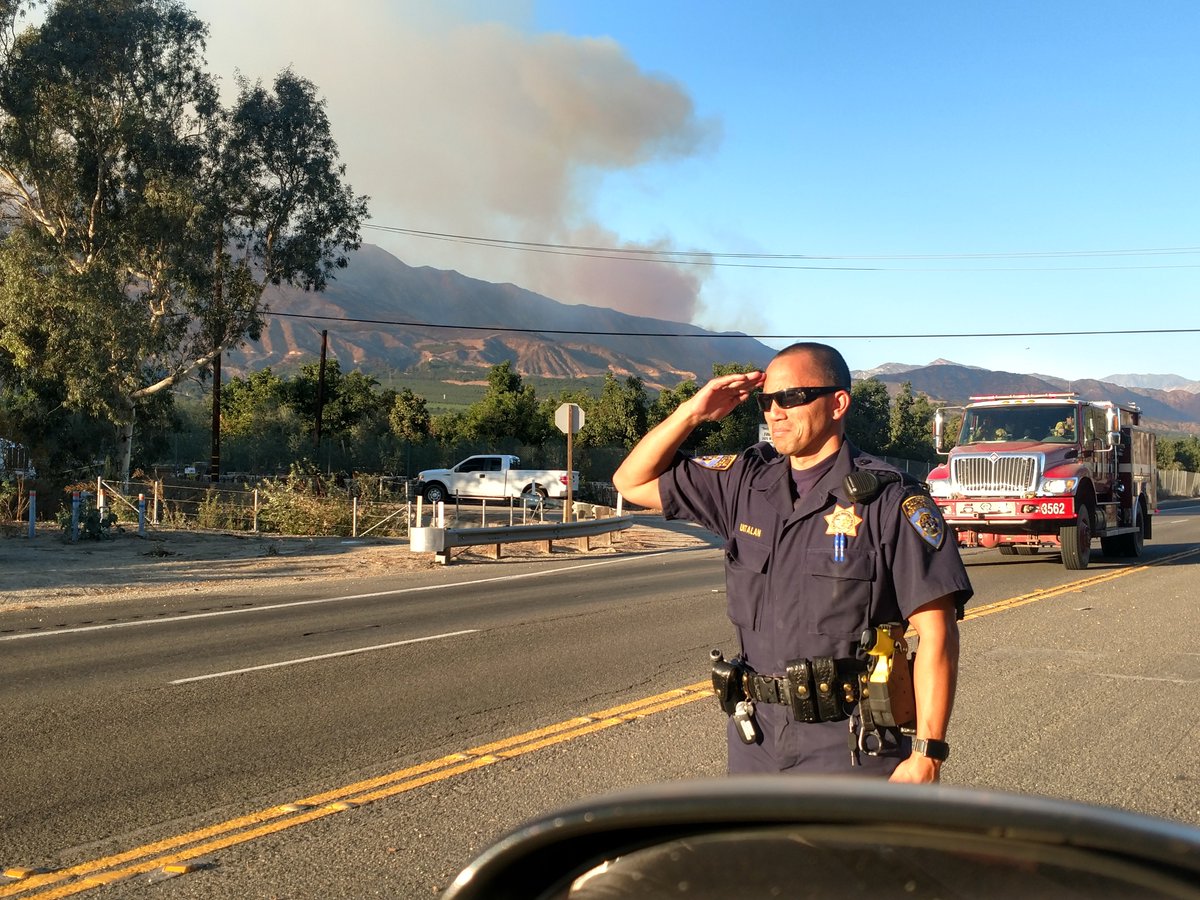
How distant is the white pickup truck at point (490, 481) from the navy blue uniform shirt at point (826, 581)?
32.5 metres

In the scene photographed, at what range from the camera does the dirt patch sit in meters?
15.5

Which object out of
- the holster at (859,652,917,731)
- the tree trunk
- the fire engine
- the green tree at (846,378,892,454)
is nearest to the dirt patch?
the fire engine

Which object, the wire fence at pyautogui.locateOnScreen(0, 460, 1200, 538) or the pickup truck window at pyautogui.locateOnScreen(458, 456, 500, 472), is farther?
the pickup truck window at pyautogui.locateOnScreen(458, 456, 500, 472)

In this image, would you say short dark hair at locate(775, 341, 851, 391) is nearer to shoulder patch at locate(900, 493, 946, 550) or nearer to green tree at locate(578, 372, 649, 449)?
shoulder patch at locate(900, 493, 946, 550)

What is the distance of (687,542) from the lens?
2533 cm

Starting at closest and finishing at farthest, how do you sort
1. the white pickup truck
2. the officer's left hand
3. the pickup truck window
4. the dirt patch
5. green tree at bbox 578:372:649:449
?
the officer's left hand < the dirt patch < the white pickup truck < the pickup truck window < green tree at bbox 578:372:649:449

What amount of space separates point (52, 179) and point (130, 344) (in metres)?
5.70

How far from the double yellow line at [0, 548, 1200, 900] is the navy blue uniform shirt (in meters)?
2.70

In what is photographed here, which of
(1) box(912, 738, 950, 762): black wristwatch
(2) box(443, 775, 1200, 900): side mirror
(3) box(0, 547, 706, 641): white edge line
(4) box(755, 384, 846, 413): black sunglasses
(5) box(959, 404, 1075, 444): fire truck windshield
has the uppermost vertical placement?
(5) box(959, 404, 1075, 444): fire truck windshield

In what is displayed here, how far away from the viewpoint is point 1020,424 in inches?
708

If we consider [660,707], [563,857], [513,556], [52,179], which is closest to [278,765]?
[660,707]

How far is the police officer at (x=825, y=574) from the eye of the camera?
122 inches

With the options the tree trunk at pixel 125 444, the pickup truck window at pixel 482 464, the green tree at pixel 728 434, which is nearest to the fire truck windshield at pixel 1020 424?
the pickup truck window at pixel 482 464

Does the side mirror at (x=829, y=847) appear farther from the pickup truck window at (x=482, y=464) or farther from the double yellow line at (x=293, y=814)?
the pickup truck window at (x=482, y=464)
